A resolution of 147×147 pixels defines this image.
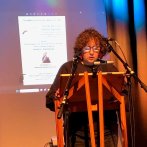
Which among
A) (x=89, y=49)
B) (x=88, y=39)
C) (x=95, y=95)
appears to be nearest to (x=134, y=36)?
(x=88, y=39)

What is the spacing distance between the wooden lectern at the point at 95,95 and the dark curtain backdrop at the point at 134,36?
5.08ft

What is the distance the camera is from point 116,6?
3391 mm

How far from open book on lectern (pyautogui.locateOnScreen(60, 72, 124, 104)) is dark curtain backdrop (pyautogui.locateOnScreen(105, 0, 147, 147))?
1608 millimetres

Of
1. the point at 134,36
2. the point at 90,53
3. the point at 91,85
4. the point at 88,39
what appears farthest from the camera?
the point at 134,36

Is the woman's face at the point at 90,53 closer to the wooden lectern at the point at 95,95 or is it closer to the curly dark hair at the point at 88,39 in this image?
the curly dark hair at the point at 88,39

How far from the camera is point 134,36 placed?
135 inches

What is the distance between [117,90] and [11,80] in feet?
5.65

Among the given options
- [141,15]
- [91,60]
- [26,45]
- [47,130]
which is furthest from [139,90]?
[91,60]

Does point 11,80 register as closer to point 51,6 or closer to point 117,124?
point 51,6

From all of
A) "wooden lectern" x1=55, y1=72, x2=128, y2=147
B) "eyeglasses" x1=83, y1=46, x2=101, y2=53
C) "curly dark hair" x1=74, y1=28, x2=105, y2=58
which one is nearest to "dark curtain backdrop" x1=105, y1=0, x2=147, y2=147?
"curly dark hair" x1=74, y1=28, x2=105, y2=58

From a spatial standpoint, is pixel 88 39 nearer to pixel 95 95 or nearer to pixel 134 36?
pixel 95 95

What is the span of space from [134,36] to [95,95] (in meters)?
1.81

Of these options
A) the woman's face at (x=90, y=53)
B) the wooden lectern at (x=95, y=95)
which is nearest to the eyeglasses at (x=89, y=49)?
the woman's face at (x=90, y=53)

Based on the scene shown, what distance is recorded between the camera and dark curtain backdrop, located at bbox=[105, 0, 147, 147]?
3.38 metres
